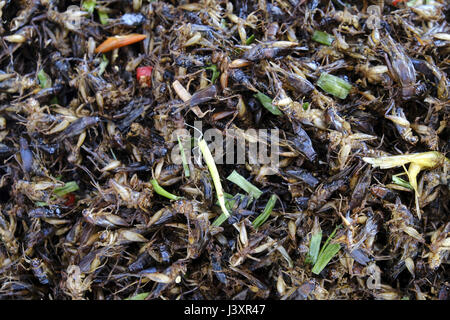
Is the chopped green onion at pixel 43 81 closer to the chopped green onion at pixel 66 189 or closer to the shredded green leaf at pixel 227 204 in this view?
the chopped green onion at pixel 66 189

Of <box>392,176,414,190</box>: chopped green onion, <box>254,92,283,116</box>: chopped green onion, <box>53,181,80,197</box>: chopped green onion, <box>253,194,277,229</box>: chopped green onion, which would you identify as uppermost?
<box>254,92,283,116</box>: chopped green onion

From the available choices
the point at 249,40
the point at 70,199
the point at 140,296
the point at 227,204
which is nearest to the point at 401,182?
the point at 227,204

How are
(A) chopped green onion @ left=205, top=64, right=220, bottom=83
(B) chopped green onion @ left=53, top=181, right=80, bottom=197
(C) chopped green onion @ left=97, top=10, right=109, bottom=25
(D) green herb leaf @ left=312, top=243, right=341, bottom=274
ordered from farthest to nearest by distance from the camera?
(C) chopped green onion @ left=97, top=10, right=109, bottom=25 → (B) chopped green onion @ left=53, top=181, right=80, bottom=197 → (A) chopped green onion @ left=205, top=64, right=220, bottom=83 → (D) green herb leaf @ left=312, top=243, right=341, bottom=274

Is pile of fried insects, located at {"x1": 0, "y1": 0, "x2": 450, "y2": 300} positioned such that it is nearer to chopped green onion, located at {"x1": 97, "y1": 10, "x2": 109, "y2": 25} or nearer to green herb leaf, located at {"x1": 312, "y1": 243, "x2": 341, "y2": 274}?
green herb leaf, located at {"x1": 312, "y1": 243, "x2": 341, "y2": 274}

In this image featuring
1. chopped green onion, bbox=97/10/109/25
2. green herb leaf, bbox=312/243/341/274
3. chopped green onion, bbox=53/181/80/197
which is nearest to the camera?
green herb leaf, bbox=312/243/341/274

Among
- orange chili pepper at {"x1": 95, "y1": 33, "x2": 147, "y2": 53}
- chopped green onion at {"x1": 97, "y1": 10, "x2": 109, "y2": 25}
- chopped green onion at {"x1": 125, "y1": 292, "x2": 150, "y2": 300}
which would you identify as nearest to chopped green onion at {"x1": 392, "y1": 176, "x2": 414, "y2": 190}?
chopped green onion at {"x1": 125, "y1": 292, "x2": 150, "y2": 300}

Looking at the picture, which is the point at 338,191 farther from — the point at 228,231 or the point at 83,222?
the point at 83,222
